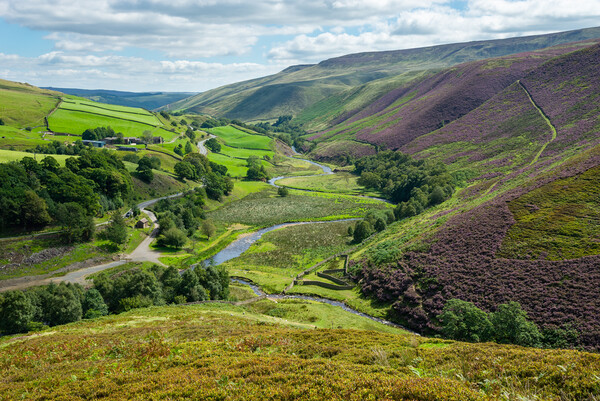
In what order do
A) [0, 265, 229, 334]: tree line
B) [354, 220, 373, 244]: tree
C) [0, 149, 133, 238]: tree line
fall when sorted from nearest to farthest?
[0, 265, 229, 334]: tree line < [0, 149, 133, 238]: tree line < [354, 220, 373, 244]: tree

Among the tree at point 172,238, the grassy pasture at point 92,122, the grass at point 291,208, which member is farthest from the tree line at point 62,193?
the grassy pasture at point 92,122

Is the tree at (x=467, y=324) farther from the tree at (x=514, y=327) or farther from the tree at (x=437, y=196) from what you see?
the tree at (x=437, y=196)

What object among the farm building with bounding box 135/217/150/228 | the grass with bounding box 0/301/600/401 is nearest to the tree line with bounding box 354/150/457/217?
the farm building with bounding box 135/217/150/228

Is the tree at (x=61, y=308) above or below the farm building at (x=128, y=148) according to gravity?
below

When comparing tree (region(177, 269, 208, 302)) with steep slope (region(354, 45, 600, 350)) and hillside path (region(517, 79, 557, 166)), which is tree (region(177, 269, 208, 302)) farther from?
hillside path (region(517, 79, 557, 166))

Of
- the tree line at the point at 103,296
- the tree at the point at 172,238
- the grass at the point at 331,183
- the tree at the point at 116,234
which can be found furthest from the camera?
the grass at the point at 331,183

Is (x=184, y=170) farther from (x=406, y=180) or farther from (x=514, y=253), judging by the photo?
(x=514, y=253)

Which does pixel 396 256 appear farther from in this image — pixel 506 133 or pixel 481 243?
pixel 506 133
